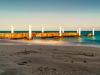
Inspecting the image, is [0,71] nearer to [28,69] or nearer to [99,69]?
[28,69]

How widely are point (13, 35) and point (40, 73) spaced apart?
7602 centimetres

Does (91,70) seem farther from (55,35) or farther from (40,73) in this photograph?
(55,35)

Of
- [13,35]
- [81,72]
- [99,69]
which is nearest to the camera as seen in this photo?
[81,72]

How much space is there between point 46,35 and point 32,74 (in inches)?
3657

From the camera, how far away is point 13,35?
9031 cm

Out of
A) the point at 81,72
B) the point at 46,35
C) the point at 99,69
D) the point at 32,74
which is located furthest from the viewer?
the point at 46,35

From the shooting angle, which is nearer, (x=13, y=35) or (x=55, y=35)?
(x=13, y=35)

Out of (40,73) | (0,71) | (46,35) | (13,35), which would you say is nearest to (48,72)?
(40,73)

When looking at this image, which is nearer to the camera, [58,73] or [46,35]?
[58,73]

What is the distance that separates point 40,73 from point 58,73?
112 centimetres

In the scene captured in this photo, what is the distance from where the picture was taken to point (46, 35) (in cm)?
10794

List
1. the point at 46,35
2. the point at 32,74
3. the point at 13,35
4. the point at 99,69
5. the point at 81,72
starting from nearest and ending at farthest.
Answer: the point at 32,74 < the point at 81,72 < the point at 99,69 < the point at 13,35 < the point at 46,35

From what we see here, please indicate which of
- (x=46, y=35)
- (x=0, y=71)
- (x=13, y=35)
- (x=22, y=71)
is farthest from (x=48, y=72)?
(x=46, y=35)

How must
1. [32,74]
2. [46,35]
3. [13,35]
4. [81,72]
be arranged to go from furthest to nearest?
1. [46,35]
2. [13,35]
3. [81,72]
4. [32,74]
